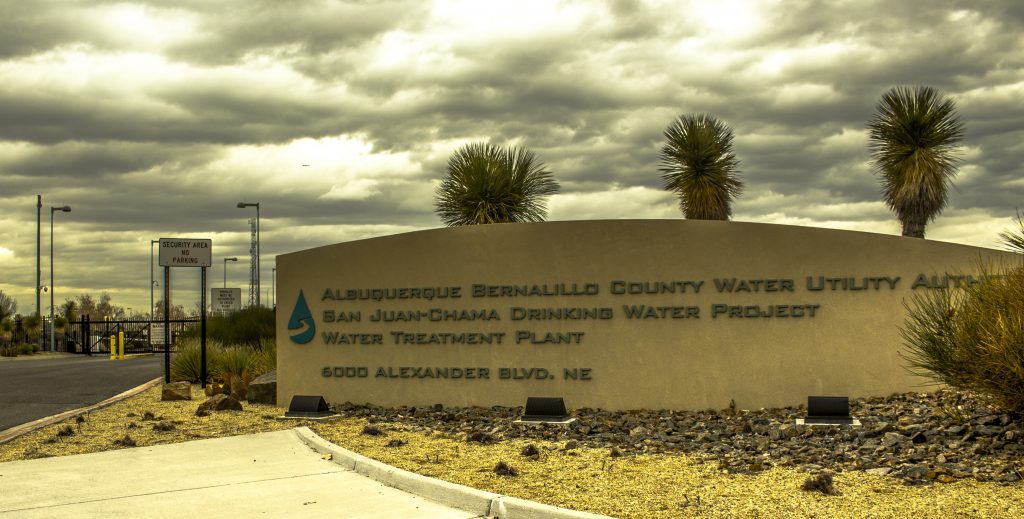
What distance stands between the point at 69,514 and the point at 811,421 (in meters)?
8.59

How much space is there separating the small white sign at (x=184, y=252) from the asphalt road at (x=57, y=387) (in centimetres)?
311

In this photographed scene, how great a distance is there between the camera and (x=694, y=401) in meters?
14.4

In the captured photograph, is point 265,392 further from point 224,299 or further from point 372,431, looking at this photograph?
point 224,299

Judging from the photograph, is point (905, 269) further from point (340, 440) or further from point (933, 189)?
point (933, 189)

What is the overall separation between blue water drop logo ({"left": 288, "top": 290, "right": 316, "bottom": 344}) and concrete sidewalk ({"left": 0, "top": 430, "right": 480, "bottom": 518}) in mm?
4525

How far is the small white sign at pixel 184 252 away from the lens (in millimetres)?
21875

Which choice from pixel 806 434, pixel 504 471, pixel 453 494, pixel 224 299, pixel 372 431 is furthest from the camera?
pixel 224 299

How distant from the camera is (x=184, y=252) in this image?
866 inches

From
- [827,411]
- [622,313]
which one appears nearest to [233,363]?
[622,313]

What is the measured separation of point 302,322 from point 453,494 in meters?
8.71

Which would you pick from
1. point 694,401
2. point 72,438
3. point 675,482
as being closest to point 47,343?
point 72,438

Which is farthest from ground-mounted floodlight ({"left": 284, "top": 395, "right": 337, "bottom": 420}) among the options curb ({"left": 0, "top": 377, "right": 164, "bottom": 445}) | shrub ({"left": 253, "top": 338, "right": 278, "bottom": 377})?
shrub ({"left": 253, "top": 338, "right": 278, "bottom": 377})

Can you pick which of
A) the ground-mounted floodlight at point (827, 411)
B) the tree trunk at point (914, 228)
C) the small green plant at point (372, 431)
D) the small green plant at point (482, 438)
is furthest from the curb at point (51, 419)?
the tree trunk at point (914, 228)

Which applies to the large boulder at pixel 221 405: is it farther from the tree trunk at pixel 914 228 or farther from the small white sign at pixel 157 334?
the tree trunk at pixel 914 228
